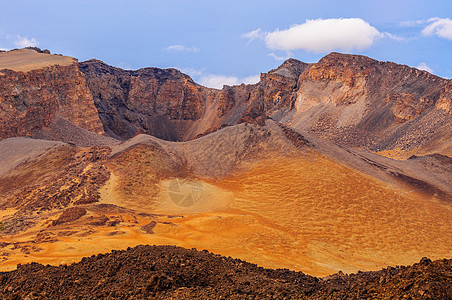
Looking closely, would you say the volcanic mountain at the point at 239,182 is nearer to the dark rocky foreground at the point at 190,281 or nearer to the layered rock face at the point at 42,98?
the layered rock face at the point at 42,98

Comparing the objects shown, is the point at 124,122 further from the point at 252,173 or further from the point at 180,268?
the point at 180,268

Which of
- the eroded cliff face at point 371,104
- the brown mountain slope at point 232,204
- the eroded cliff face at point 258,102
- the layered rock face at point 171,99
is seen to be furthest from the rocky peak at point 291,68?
the brown mountain slope at point 232,204

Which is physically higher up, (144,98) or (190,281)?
(144,98)

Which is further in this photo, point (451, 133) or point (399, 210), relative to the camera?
point (451, 133)

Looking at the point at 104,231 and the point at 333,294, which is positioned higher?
the point at 333,294

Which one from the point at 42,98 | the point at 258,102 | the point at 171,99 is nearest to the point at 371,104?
the point at 258,102

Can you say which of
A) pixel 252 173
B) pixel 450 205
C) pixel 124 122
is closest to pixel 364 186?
pixel 450 205

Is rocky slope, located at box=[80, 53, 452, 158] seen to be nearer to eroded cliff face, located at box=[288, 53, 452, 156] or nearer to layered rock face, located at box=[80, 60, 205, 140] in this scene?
eroded cliff face, located at box=[288, 53, 452, 156]

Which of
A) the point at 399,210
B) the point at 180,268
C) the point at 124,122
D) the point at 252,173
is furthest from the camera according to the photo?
the point at 124,122

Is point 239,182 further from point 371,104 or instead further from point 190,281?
point 371,104
